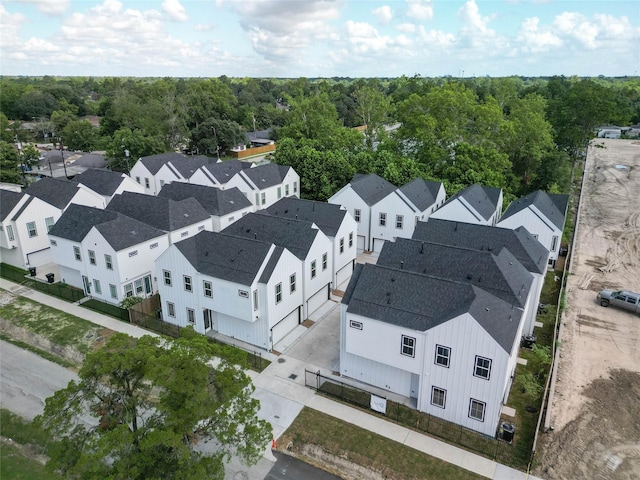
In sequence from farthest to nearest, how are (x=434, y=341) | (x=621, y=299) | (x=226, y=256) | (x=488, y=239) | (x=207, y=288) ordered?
(x=621, y=299)
(x=488, y=239)
(x=226, y=256)
(x=207, y=288)
(x=434, y=341)

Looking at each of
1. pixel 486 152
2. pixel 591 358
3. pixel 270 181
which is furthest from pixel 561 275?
pixel 270 181

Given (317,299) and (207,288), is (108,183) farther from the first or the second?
(317,299)

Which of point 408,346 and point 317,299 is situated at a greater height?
point 408,346

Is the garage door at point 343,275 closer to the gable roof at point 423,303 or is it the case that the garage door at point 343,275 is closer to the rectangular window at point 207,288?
the rectangular window at point 207,288

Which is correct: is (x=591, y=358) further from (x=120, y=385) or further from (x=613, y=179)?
(x=613, y=179)

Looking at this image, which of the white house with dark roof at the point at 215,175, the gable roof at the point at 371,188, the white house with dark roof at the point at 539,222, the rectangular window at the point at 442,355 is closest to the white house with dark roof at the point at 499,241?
the white house with dark roof at the point at 539,222

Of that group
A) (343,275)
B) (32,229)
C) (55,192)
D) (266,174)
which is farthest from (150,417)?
(266,174)

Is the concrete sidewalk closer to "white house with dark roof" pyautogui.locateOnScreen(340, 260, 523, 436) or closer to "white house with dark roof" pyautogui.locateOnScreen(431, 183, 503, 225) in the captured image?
"white house with dark roof" pyautogui.locateOnScreen(340, 260, 523, 436)
